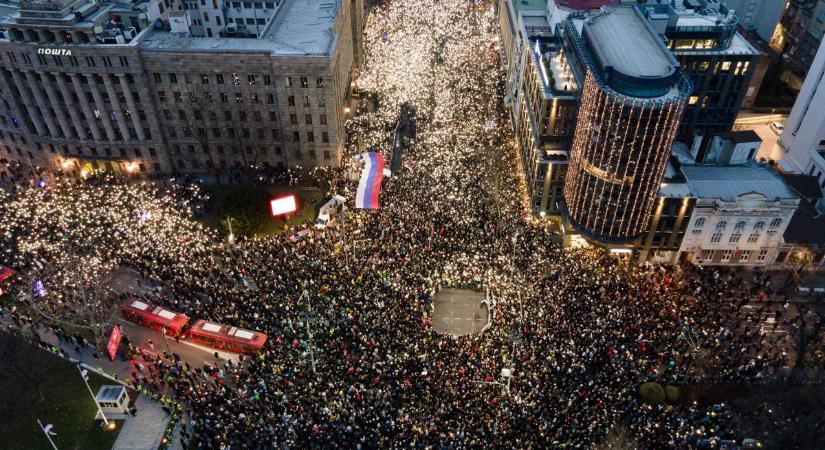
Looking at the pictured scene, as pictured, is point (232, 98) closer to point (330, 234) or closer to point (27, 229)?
point (330, 234)

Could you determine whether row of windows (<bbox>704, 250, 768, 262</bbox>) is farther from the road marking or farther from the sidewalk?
the sidewalk

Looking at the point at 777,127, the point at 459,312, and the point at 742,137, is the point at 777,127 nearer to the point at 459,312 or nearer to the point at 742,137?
the point at 742,137

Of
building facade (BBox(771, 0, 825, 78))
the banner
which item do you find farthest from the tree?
building facade (BBox(771, 0, 825, 78))

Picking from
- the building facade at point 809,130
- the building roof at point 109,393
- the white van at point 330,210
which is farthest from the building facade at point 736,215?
the building roof at point 109,393

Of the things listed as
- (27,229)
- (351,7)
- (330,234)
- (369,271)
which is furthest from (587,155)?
(27,229)

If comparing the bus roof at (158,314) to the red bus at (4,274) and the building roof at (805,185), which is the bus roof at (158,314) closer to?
the red bus at (4,274)

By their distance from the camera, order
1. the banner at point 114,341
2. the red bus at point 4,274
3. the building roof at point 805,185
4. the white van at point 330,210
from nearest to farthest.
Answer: the banner at point 114,341 < the red bus at point 4,274 < the white van at point 330,210 < the building roof at point 805,185
